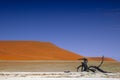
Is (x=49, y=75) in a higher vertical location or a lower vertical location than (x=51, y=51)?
lower

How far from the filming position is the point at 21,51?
10069 cm

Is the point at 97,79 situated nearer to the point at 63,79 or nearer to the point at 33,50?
the point at 63,79

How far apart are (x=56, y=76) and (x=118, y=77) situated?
2506 mm

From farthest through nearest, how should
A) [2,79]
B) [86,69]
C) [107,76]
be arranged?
[86,69] → [107,76] → [2,79]

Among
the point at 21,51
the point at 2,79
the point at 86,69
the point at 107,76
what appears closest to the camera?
the point at 2,79

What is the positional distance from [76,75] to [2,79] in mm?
2951

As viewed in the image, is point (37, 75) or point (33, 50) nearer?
point (37, 75)

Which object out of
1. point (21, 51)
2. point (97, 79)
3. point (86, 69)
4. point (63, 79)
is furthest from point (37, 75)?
point (21, 51)

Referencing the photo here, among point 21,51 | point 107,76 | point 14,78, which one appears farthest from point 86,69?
point 21,51

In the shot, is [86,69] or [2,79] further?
[86,69]

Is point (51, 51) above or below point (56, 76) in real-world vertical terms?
above

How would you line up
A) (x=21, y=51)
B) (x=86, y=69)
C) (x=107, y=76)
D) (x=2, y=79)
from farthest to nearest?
(x=21, y=51) → (x=86, y=69) → (x=107, y=76) → (x=2, y=79)

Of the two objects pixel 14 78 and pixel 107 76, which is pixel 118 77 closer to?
pixel 107 76

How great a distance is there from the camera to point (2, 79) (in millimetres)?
13672
